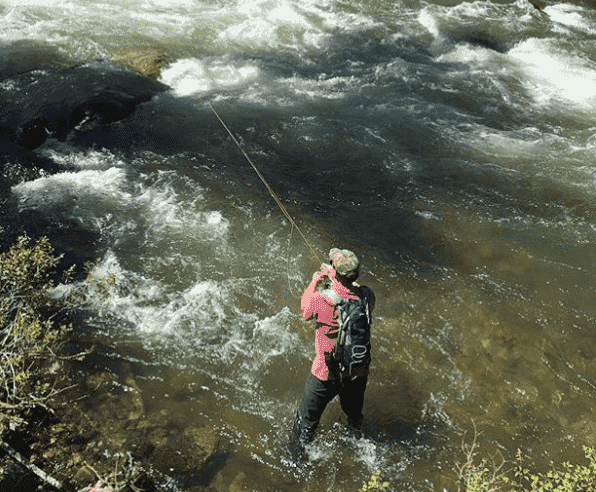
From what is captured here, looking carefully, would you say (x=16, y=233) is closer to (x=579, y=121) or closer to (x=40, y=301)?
(x=40, y=301)

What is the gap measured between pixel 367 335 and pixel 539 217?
14.6ft

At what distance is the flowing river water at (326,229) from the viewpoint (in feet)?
14.2

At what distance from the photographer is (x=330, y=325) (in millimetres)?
3600

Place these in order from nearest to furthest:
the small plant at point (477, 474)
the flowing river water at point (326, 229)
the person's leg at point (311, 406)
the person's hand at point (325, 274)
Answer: the person's hand at point (325, 274) < the person's leg at point (311, 406) < the small plant at point (477, 474) < the flowing river water at point (326, 229)

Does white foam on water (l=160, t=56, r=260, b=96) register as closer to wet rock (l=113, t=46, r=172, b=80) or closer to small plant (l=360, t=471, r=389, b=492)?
wet rock (l=113, t=46, r=172, b=80)

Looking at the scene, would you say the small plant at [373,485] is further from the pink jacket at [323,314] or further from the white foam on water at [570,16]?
the white foam on water at [570,16]

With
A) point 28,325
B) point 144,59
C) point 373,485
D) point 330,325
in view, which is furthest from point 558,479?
point 144,59

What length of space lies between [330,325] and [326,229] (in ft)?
9.98

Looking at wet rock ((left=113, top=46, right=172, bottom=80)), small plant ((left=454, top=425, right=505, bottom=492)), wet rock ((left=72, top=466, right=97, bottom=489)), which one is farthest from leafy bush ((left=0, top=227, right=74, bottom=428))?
wet rock ((left=113, top=46, right=172, bottom=80))

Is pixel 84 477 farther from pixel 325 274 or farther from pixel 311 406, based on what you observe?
pixel 325 274

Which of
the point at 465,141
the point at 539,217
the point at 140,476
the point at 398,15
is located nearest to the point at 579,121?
the point at 465,141

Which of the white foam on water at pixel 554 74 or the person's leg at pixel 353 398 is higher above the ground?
the white foam on water at pixel 554 74

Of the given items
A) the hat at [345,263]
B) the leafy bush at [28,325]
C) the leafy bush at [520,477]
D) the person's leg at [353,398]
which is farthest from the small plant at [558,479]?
the leafy bush at [28,325]

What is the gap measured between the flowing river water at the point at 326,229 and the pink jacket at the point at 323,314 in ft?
3.25
